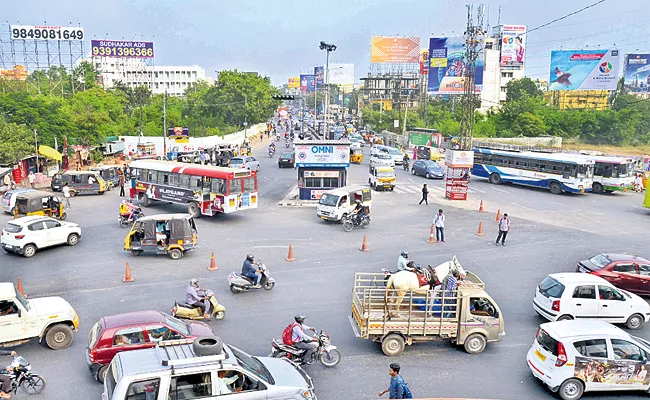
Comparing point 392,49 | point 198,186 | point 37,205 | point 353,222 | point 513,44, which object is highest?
point 513,44

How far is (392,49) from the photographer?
3556 inches

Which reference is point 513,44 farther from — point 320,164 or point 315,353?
point 315,353

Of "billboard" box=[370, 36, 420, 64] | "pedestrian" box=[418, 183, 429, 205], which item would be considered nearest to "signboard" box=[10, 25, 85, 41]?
"billboard" box=[370, 36, 420, 64]

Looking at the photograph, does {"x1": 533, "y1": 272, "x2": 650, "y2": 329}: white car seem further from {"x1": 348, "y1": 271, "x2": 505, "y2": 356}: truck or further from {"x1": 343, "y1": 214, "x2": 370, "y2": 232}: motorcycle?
{"x1": 343, "y1": 214, "x2": 370, "y2": 232}: motorcycle

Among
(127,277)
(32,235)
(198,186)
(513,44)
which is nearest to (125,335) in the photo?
(127,277)

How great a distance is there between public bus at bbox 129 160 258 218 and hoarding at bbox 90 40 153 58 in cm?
5711

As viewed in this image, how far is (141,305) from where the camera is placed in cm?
1465

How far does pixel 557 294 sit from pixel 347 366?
18.3ft

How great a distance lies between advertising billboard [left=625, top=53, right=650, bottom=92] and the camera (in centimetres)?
7519

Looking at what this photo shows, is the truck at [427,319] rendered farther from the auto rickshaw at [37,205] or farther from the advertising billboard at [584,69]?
the advertising billboard at [584,69]

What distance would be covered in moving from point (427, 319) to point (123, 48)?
3150 inches

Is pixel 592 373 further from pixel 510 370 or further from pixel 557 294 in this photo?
pixel 557 294

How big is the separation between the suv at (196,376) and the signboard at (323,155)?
2117 centimetres

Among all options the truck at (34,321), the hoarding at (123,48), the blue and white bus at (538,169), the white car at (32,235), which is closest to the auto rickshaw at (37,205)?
the white car at (32,235)
